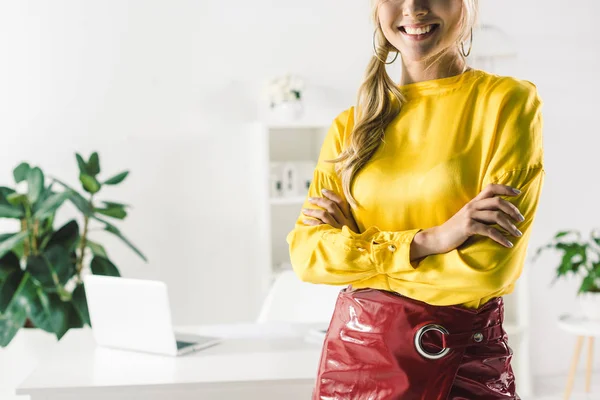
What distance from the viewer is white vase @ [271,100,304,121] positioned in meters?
4.73

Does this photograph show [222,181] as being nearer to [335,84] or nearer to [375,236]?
[335,84]

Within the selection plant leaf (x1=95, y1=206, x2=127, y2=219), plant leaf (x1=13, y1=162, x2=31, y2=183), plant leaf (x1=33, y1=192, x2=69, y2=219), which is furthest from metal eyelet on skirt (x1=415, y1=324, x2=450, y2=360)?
plant leaf (x1=13, y1=162, x2=31, y2=183)

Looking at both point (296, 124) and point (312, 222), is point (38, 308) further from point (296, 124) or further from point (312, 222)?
point (312, 222)

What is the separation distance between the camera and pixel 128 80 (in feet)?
16.3

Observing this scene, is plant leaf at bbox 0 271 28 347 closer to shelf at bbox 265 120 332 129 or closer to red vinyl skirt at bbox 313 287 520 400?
shelf at bbox 265 120 332 129

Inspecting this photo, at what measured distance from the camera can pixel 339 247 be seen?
1432mm

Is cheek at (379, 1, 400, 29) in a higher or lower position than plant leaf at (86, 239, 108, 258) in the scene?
higher

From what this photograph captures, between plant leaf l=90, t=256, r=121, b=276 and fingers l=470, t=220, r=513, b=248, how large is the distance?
123 inches

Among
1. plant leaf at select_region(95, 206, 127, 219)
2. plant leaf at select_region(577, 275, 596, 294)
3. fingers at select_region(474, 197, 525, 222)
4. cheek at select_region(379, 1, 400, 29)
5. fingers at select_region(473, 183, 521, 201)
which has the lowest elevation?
plant leaf at select_region(577, 275, 596, 294)

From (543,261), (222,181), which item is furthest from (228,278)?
(543,261)

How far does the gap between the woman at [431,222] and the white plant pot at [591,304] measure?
2.92 m

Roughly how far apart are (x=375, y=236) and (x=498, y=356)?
0.30m

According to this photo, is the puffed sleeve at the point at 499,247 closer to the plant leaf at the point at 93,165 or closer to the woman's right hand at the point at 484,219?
the woman's right hand at the point at 484,219

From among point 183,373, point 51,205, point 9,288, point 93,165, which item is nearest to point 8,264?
point 9,288
